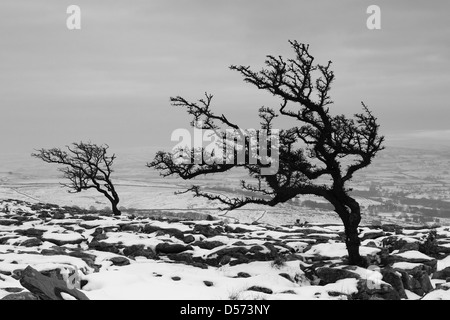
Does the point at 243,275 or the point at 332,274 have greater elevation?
the point at 332,274

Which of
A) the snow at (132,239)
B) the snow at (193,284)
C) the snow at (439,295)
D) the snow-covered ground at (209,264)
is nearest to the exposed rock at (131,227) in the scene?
the snow-covered ground at (209,264)

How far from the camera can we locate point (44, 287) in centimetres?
948

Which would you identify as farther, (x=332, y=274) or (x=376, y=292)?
(x=332, y=274)

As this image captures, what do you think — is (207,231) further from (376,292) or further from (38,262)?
(376,292)

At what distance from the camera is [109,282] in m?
12.7

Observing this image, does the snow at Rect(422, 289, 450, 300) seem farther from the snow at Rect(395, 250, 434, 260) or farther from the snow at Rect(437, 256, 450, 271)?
the snow at Rect(437, 256, 450, 271)

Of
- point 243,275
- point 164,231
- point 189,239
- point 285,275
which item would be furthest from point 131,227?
point 285,275

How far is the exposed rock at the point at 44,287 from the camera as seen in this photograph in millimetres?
9297

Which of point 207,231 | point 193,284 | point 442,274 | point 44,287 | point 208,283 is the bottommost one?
point 207,231

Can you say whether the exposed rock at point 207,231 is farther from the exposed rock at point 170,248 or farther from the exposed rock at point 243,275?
the exposed rock at point 243,275

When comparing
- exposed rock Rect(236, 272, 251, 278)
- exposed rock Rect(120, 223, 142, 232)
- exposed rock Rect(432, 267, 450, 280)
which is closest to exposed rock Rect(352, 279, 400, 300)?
exposed rock Rect(432, 267, 450, 280)

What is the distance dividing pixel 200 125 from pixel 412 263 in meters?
10.5

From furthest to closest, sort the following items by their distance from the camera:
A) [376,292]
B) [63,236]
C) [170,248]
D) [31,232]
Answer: [31,232], [63,236], [170,248], [376,292]
